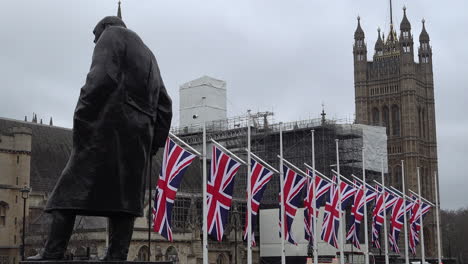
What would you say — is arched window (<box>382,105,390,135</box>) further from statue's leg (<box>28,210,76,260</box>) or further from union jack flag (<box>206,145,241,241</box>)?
statue's leg (<box>28,210,76,260</box>)

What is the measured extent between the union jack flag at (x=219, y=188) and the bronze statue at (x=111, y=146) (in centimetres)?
2006

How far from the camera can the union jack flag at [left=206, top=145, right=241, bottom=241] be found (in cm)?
3181

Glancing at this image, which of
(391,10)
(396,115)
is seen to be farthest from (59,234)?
(391,10)

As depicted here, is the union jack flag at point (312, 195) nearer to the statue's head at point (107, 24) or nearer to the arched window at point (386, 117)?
the statue's head at point (107, 24)

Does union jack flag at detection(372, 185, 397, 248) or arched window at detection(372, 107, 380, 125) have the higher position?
arched window at detection(372, 107, 380, 125)

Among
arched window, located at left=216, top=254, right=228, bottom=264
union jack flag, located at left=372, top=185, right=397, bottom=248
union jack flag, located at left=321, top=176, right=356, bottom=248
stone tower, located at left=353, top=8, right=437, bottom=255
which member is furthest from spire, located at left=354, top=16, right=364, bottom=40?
union jack flag, located at left=321, top=176, right=356, bottom=248

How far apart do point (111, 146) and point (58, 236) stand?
150cm

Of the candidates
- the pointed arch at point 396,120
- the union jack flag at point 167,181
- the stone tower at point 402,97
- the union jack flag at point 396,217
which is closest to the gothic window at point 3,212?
the union jack flag at point 396,217

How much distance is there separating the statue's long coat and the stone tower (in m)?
127

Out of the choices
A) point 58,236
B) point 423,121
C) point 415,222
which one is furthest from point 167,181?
point 423,121

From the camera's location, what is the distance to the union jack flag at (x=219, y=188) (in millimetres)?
31812

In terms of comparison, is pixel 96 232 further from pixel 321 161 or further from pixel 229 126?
pixel 229 126

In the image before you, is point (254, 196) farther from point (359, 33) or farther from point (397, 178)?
point (359, 33)

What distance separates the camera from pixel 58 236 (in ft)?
35.9
